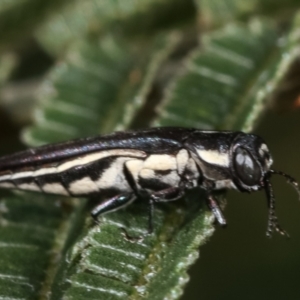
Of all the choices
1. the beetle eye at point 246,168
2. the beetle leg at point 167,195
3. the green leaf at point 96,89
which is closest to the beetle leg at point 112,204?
the beetle leg at point 167,195

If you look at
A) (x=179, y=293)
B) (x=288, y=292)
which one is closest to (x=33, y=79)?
(x=288, y=292)

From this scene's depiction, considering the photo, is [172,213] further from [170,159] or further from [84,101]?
[84,101]

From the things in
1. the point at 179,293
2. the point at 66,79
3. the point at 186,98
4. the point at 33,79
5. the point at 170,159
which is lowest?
the point at 179,293

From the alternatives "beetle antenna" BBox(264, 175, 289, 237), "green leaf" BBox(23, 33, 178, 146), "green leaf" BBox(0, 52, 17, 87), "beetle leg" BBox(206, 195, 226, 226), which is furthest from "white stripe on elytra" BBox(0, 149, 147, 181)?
"green leaf" BBox(0, 52, 17, 87)

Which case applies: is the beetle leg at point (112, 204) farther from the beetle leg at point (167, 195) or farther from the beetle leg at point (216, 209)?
the beetle leg at point (216, 209)

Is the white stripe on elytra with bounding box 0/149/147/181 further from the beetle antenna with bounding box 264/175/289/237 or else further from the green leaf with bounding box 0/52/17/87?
the green leaf with bounding box 0/52/17/87

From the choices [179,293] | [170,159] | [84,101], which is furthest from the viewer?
[84,101]
